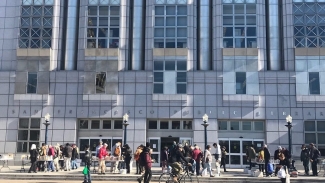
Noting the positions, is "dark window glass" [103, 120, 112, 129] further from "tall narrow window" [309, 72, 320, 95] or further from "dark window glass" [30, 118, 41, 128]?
"tall narrow window" [309, 72, 320, 95]

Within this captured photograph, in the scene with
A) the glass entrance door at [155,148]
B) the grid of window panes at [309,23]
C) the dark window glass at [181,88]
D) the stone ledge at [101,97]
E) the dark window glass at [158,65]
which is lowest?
the glass entrance door at [155,148]

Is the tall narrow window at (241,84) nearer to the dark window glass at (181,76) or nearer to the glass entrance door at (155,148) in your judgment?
the dark window glass at (181,76)

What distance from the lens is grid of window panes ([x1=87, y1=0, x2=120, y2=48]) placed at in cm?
3522

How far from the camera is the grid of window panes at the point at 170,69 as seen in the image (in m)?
34.3

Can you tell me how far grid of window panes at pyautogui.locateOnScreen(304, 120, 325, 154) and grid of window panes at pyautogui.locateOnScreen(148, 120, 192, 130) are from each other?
401 inches

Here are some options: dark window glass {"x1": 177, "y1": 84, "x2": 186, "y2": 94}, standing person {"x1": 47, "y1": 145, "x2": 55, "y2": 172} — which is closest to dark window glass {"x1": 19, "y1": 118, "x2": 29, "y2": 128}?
standing person {"x1": 47, "y1": 145, "x2": 55, "y2": 172}

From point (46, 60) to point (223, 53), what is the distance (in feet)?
52.6

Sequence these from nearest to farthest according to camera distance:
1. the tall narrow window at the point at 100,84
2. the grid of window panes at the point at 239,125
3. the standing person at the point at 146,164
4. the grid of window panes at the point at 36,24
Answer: the standing person at the point at 146,164
the grid of window panes at the point at 239,125
the tall narrow window at the point at 100,84
the grid of window panes at the point at 36,24

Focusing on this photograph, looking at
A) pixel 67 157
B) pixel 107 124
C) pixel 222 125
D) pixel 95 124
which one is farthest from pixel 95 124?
pixel 222 125

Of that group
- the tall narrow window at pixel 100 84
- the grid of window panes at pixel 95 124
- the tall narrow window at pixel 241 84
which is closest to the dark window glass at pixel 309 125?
the tall narrow window at pixel 241 84

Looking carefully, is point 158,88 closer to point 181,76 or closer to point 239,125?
point 181,76

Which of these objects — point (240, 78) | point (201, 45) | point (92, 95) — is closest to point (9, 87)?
point (92, 95)

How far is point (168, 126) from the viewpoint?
34812 mm

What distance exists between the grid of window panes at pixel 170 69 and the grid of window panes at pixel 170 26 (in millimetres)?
1668
